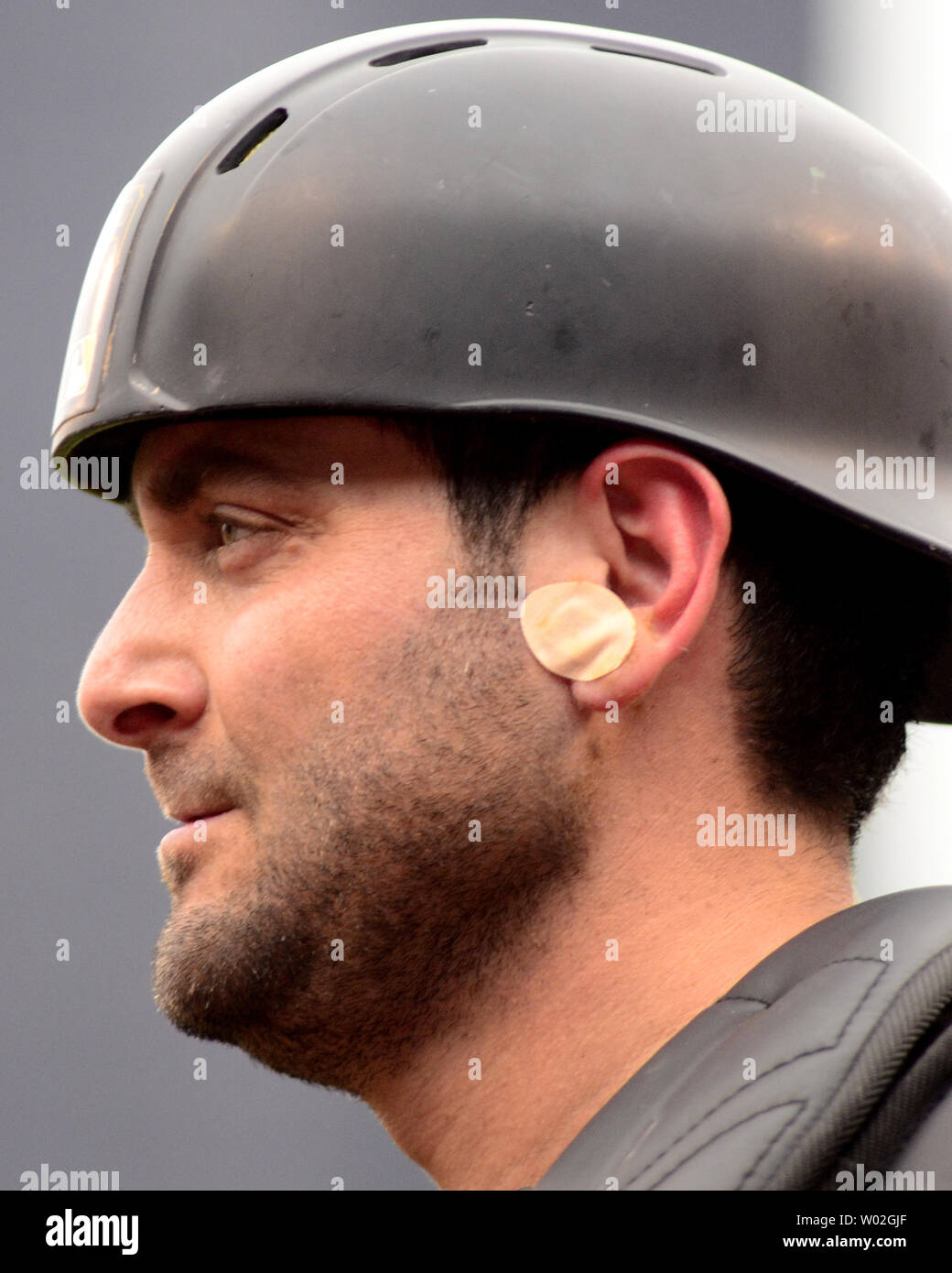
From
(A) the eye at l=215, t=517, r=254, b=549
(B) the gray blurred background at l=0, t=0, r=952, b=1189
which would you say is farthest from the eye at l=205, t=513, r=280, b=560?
(B) the gray blurred background at l=0, t=0, r=952, b=1189

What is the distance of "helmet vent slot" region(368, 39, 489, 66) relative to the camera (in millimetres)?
2293

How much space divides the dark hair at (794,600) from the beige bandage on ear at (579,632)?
8cm

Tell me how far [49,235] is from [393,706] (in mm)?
5260

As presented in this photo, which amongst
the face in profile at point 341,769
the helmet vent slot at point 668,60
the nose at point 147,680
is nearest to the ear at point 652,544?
the face in profile at point 341,769

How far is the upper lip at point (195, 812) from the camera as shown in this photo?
2123 mm

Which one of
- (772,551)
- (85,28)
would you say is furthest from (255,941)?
(85,28)

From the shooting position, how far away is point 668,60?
239cm

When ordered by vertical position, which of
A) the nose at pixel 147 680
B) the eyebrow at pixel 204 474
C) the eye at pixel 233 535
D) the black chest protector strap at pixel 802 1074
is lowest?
the black chest protector strap at pixel 802 1074

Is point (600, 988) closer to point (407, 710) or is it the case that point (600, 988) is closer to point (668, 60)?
point (407, 710)

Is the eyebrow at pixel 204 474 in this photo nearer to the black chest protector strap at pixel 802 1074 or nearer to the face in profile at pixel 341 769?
the face in profile at pixel 341 769

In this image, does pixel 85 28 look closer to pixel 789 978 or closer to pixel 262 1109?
pixel 262 1109

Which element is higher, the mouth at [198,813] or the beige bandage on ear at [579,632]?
the beige bandage on ear at [579,632]

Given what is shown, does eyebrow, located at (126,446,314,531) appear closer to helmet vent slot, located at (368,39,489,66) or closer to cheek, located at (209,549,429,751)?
cheek, located at (209,549,429,751)

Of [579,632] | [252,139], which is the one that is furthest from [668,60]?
[579,632]
